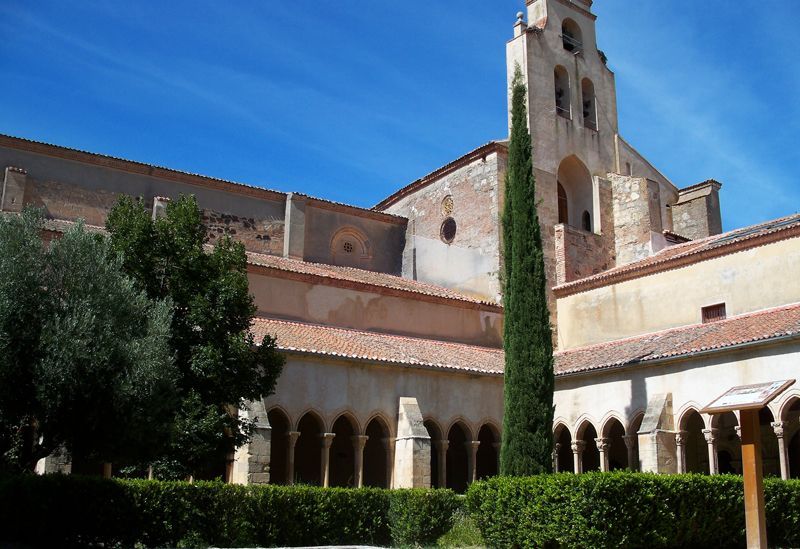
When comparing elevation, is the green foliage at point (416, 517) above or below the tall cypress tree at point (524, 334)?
below

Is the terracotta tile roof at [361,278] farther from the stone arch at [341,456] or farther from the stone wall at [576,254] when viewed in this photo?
the stone arch at [341,456]

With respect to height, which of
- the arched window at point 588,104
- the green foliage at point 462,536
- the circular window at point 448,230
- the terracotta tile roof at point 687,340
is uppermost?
the arched window at point 588,104

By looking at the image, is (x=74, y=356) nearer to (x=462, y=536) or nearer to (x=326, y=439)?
(x=462, y=536)

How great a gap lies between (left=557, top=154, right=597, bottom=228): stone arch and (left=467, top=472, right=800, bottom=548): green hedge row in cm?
1457

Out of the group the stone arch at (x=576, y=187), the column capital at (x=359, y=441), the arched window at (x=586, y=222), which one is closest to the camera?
the column capital at (x=359, y=441)

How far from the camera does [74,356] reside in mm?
11586

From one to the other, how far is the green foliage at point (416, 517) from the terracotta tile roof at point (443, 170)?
43.3 feet

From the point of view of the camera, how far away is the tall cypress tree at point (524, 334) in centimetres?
1730

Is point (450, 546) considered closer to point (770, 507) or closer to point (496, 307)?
point (770, 507)

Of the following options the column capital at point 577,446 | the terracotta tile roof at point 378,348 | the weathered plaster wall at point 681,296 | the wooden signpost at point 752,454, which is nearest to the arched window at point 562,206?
the weathered plaster wall at point 681,296

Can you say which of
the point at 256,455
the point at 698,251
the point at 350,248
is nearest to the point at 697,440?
the point at 698,251

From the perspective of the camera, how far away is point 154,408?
12.3 m

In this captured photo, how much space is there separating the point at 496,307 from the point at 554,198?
4141 mm

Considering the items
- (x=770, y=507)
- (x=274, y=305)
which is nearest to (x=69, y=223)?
(x=274, y=305)
